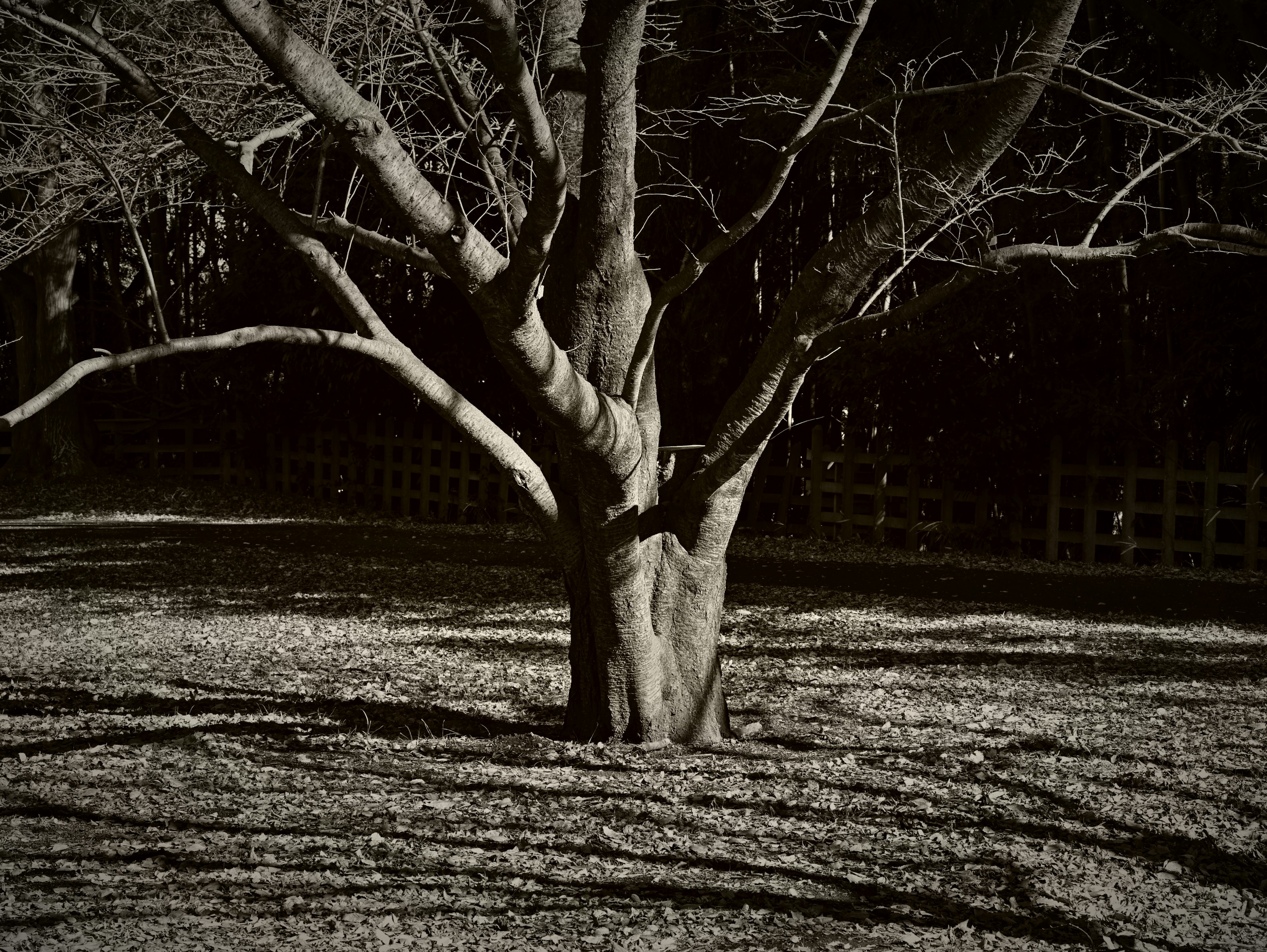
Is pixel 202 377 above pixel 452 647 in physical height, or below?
above

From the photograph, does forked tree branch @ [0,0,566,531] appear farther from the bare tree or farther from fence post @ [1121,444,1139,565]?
fence post @ [1121,444,1139,565]

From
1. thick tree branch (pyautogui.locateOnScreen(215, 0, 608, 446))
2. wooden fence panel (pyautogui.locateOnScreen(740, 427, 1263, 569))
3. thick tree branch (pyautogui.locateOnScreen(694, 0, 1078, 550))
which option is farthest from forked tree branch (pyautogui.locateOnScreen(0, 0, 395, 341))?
wooden fence panel (pyautogui.locateOnScreen(740, 427, 1263, 569))

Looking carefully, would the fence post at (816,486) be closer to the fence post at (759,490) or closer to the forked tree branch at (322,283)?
the fence post at (759,490)

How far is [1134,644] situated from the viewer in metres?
8.35

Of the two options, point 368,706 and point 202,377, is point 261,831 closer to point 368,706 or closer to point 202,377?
point 368,706

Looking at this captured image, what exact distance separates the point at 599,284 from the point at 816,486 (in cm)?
1008

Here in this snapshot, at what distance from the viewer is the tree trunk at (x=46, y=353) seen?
67.7 feet

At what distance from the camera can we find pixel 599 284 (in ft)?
17.3

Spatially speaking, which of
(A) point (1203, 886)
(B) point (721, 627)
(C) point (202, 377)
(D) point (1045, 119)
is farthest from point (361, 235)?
(C) point (202, 377)

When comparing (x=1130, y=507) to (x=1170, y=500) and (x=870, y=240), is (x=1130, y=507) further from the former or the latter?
(x=870, y=240)

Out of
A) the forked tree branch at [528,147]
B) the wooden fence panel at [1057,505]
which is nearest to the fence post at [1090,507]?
the wooden fence panel at [1057,505]

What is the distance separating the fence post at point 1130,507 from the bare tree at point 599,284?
8224 millimetres

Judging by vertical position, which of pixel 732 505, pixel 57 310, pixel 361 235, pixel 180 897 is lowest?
pixel 180 897

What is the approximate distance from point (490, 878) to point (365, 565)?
8610 millimetres
